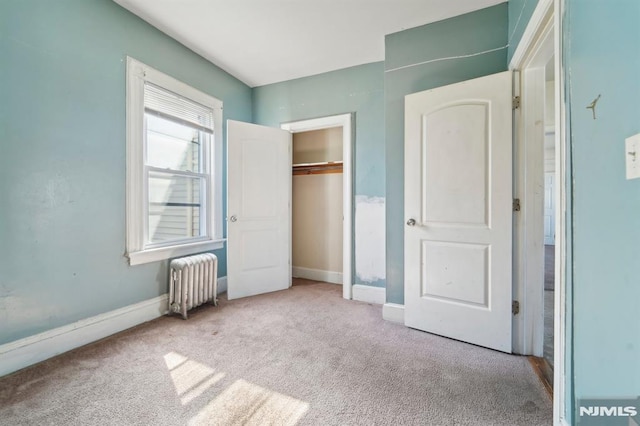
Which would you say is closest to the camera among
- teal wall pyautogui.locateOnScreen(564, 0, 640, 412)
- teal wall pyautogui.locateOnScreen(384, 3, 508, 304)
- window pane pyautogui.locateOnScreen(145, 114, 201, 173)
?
teal wall pyautogui.locateOnScreen(564, 0, 640, 412)

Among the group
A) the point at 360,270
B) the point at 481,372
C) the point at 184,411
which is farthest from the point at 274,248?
the point at 481,372

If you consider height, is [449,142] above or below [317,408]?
above

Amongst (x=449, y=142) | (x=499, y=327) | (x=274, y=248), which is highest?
(x=449, y=142)

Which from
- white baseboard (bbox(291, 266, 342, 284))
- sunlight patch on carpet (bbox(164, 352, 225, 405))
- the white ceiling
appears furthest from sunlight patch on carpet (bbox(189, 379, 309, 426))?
the white ceiling

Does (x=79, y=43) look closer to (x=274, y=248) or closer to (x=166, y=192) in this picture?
(x=166, y=192)

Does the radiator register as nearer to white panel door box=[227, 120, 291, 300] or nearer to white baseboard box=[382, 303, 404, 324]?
white panel door box=[227, 120, 291, 300]

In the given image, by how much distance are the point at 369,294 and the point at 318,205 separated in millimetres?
1529

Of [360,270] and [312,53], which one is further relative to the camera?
[360,270]

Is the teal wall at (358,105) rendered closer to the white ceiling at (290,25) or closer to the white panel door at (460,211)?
the white ceiling at (290,25)

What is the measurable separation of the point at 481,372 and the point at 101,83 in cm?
346

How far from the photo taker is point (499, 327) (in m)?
2.00

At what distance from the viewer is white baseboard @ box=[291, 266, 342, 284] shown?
3.84 meters

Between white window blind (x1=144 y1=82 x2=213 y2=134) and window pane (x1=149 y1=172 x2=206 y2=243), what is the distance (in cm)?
58

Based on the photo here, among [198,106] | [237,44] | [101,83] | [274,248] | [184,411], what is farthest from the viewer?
[274,248]
